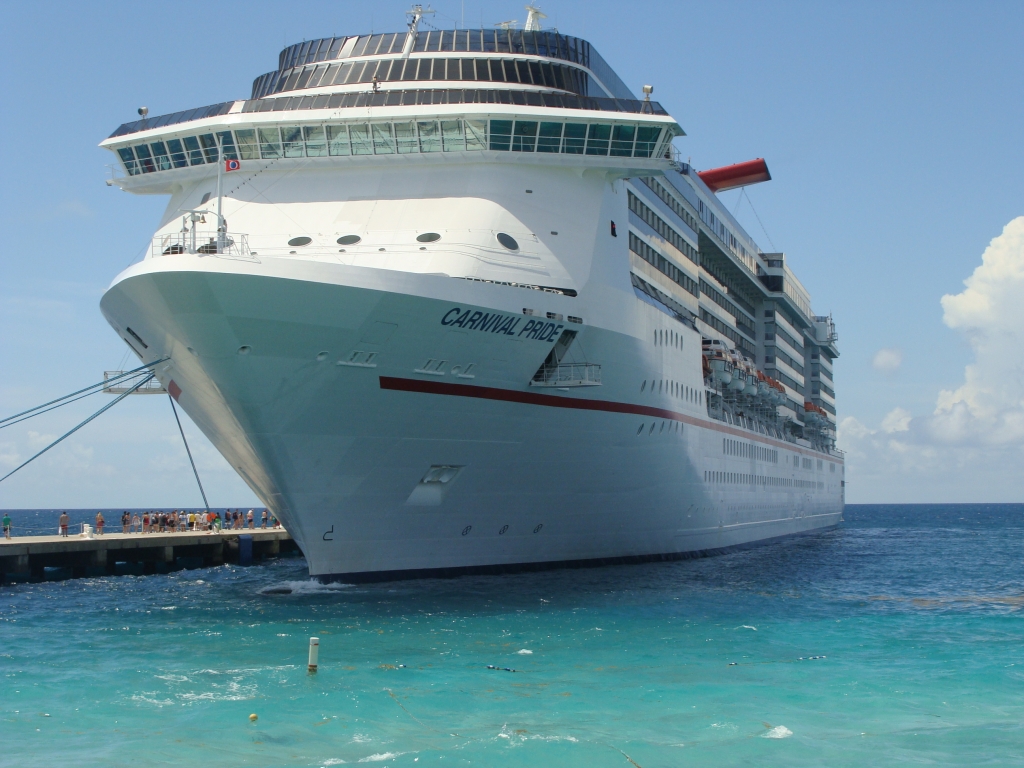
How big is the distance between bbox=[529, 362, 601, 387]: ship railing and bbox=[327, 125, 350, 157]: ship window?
7451mm

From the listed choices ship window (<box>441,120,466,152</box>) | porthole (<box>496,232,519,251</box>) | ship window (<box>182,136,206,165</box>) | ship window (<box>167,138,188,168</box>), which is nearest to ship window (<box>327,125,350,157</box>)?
ship window (<box>441,120,466,152</box>)

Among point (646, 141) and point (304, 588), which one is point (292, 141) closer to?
point (646, 141)

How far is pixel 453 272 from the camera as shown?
22.0 m

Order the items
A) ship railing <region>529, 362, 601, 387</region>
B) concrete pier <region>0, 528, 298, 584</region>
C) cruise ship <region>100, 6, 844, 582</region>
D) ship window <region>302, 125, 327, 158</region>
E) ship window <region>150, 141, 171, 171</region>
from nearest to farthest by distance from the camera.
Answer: cruise ship <region>100, 6, 844, 582</region> < ship railing <region>529, 362, 601, 387</region> < ship window <region>302, 125, 327, 158</region> < ship window <region>150, 141, 171, 171</region> < concrete pier <region>0, 528, 298, 584</region>

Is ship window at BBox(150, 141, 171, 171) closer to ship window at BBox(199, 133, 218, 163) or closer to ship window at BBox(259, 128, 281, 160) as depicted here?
ship window at BBox(199, 133, 218, 163)

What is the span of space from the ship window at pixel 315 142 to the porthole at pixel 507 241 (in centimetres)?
501

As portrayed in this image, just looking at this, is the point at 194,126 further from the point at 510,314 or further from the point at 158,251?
the point at 510,314

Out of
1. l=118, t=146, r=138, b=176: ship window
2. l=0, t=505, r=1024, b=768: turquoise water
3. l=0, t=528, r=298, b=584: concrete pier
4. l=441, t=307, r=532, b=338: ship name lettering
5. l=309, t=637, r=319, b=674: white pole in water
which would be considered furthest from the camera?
l=0, t=528, r=298, b=584: concrete pier

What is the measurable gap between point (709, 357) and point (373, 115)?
19.1 metres

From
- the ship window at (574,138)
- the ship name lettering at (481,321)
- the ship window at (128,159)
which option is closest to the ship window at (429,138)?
the ship window at (574,138)

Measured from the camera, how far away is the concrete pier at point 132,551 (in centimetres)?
2960

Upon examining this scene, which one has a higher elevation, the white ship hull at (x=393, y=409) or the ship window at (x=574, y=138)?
the ship window at (x=574, y=138)

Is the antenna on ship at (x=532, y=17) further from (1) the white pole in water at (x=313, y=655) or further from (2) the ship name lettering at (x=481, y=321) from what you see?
(1) the white pole in water at (x=313, y=655)

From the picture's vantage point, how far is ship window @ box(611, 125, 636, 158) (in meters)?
25.4
